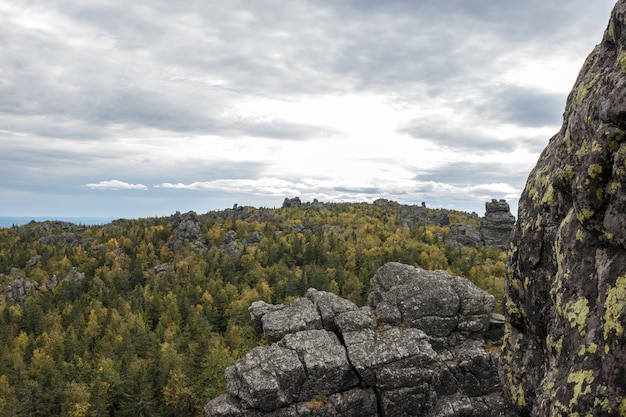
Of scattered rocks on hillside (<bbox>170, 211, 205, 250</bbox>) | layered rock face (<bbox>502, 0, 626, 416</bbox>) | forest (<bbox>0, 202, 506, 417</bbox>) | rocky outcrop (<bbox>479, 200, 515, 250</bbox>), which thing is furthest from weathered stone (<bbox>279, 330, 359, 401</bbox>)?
scattered rocks on hillside (<bbox>170, 211, 205, 250</bbox>)

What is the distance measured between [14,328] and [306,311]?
91926mm

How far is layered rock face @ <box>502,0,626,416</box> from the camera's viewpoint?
24.1 feet

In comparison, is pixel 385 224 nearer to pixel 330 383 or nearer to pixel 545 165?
pixel 330 383

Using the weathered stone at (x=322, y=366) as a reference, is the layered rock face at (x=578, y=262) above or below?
above

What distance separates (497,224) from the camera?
134m

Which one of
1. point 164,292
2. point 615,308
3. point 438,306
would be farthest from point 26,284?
point 615,308

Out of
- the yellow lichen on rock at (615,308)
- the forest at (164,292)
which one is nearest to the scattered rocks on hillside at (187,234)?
the forest at (164,292)

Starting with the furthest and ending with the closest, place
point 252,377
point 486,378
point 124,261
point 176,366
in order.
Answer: point 124,261 < point 176,366 < point 486,378 < point 252,377

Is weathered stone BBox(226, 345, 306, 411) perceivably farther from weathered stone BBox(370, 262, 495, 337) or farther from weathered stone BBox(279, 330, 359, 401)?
weathered stone BBox(370, 262, 495, 337)

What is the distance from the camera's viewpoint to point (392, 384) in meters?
41.9

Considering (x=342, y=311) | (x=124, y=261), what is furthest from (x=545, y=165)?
(x=124, y=261)

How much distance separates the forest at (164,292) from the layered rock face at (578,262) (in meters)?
50.2

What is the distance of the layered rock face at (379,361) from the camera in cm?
4125

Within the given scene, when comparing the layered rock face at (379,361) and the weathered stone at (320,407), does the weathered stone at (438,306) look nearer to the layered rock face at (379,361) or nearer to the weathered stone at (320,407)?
the layered rock face at (379,361)
